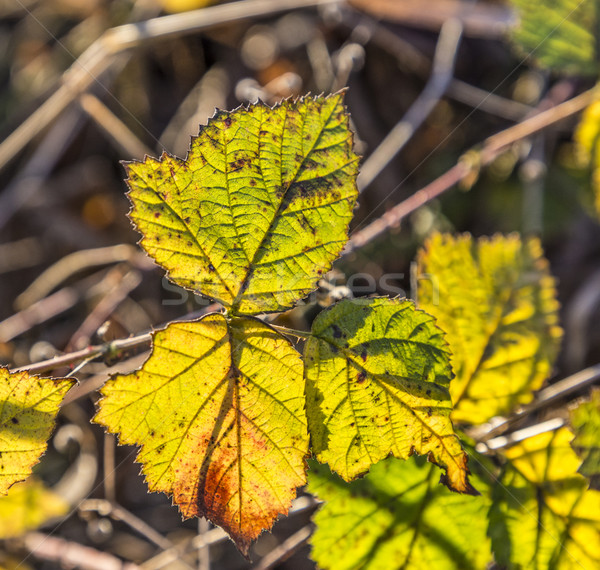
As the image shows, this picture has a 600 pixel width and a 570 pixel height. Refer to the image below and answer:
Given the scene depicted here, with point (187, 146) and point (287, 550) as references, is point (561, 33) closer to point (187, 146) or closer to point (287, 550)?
point (187, 146)

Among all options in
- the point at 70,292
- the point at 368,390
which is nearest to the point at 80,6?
the point at 70,292

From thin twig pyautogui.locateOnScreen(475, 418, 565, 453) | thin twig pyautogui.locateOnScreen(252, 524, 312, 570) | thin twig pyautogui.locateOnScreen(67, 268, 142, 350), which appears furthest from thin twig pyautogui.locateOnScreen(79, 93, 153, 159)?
thin twig pyautogui.locateOnScreen(475, 418, 565, 453)

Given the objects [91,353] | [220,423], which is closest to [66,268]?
[91,353]

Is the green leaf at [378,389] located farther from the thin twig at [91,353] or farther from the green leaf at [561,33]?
the green leaf at [561,33]

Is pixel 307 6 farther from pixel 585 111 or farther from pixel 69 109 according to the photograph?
pixel 585 111

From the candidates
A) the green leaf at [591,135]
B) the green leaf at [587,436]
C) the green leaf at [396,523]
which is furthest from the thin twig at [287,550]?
the green leaf at [591,135]

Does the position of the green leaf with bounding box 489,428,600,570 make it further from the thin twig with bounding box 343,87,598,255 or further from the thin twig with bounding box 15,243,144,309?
the thin twig with bounding box 15,243,144,309
